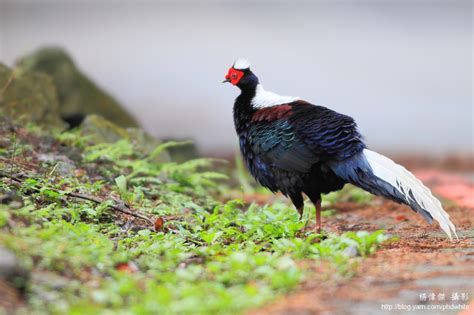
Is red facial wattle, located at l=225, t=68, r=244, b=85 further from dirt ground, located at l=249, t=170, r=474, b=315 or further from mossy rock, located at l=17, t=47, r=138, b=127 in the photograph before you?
mossy rock, located at l=17, t=47, r=138, b=127

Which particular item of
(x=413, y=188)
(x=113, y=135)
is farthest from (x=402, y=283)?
(x=113, y=135)

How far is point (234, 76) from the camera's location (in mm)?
6746

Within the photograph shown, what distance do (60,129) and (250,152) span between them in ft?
12.7

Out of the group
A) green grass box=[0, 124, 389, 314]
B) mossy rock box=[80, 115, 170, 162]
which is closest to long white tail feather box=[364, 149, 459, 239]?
green grass box=[0, 124, 389, 314]

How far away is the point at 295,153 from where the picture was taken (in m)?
5.78

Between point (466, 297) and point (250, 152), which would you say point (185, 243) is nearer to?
point (250, 152)

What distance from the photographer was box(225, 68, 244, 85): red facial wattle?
22.0 feet

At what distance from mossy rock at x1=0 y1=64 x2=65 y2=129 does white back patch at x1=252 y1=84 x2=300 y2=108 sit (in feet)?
12.3

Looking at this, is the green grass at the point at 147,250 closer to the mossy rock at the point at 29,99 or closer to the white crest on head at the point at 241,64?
the white crest on head at the point at 241,64

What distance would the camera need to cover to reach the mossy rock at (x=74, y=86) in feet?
35.3

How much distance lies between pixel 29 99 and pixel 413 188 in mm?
5954

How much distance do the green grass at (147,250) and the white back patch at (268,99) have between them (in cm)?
99

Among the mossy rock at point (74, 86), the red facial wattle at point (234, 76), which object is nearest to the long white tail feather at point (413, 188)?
the red facial wattle at point (234, 76)

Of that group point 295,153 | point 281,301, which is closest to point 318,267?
point 281,301
